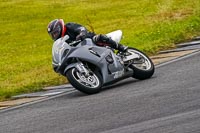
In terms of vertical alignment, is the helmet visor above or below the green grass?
above

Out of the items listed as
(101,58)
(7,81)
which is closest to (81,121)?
(101,58)

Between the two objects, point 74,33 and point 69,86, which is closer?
point 74,33

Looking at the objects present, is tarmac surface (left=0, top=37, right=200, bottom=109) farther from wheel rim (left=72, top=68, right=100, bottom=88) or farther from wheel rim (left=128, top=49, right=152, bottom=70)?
wheel rim (left=128, top=49, right=152, bottom=70)

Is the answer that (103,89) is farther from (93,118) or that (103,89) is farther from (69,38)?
(93,118)

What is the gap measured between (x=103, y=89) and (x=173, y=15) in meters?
11.2

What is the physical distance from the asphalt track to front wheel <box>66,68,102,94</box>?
14 cm

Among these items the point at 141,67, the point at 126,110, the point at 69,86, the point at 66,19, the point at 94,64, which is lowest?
the point at 66,19

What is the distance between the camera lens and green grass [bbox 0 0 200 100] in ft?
57.7

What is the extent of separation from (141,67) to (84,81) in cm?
130

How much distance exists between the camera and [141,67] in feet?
44.7

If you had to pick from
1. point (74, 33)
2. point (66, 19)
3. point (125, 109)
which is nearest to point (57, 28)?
point (74, 33)

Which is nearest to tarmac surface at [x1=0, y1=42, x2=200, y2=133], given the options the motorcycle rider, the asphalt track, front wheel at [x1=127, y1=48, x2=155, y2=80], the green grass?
the asphalt track

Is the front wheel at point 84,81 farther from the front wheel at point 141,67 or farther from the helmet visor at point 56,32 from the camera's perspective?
the helmet visor at point 56,32

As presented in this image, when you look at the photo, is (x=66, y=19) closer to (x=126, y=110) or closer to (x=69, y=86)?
(x=69, y=86)
